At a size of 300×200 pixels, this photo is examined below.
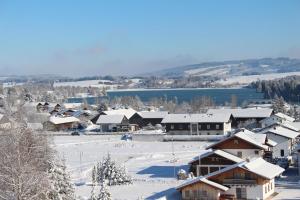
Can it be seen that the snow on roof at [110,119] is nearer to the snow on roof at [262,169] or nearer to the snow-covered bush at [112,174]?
the snow-covered bush at [112,174]

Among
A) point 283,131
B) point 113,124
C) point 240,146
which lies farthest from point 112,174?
point 113,124

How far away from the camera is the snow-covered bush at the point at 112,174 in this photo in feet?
92.7

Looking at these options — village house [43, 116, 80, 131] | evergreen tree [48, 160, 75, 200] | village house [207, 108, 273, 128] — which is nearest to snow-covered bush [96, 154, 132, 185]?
evergreen tree [48, 160, 75, 200]

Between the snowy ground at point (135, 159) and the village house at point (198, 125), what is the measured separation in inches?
Answer: 216

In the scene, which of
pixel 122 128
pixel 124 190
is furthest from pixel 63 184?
pixel 122 128

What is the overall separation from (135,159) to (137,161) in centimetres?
89

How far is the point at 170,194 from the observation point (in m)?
25.5

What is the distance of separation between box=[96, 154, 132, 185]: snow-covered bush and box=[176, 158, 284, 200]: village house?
4.20 m

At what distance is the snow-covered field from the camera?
85.3 ft

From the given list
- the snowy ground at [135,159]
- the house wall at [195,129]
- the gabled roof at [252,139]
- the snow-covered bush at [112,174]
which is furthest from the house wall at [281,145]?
the house wall at [195,129]

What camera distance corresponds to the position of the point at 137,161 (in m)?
37.8

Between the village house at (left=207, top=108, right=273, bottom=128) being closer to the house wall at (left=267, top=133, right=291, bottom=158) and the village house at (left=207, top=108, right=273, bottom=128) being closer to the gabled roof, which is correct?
the house wall at (left=267, top=133, right=291, bottom=158)

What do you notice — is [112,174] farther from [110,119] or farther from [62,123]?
[62,123]

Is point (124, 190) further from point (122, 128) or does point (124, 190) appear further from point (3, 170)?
point (122, 128)
